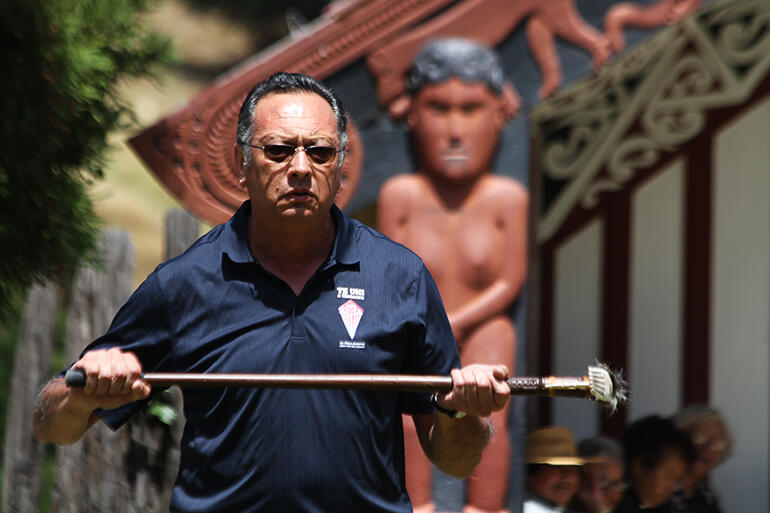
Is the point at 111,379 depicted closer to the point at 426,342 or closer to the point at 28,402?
the point at 426,342

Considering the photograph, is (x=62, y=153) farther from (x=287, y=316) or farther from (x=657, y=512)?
(x=657, y=512)

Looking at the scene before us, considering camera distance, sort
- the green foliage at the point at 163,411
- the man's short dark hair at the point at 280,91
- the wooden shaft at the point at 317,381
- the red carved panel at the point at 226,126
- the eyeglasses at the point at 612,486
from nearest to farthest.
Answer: the wooden shaft at the point at 317,381
the man's short dark hair at the point at 280,91
the red carved panel at the point at 226,126
the green foliage at the point at 163,411
the eyeglasses at the point at 612,486

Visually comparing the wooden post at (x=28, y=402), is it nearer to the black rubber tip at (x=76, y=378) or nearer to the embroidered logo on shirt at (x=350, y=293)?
the black rubber tip at (x=76, y=378)

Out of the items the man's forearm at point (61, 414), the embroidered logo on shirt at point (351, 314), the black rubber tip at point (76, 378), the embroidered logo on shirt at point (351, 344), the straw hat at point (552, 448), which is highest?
the embroidered logo on shirt at point (351, 314)

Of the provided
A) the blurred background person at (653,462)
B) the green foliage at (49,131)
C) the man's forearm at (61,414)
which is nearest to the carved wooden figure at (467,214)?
the blurred background person at (653,462)

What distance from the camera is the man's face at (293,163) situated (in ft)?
7.77

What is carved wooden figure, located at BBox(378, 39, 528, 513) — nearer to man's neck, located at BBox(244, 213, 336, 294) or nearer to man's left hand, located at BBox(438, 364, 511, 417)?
man's neck, located at BBox(244, 213, 336, 294)

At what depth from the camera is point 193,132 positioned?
13.9 ft

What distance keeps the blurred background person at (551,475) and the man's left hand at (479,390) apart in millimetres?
2289

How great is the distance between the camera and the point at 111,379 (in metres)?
2.25

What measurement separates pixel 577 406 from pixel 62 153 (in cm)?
308

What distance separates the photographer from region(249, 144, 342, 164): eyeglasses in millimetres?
2396

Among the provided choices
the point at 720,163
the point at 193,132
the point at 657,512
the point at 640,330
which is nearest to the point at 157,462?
the point at 193,132

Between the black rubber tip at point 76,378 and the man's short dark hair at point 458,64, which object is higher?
the man's short dark hair at point 458,64
